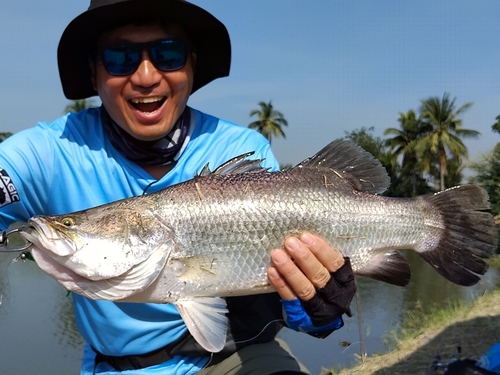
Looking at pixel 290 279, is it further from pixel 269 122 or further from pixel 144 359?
pixel 269 122

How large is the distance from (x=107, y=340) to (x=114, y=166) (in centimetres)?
114

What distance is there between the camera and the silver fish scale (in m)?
2.49

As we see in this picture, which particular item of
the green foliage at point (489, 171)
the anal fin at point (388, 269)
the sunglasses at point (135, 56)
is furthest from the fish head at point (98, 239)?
the green foliage at point (489, 171)

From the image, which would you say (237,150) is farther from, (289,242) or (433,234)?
(433,234)

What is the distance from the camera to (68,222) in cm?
239

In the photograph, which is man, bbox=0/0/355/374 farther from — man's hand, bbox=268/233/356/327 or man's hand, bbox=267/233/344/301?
man's hand, bbox=267/233/344/301

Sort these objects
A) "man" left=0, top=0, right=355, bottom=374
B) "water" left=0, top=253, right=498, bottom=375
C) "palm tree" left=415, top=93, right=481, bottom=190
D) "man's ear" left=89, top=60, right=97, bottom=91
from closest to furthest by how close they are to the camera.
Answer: "man" left=0, top=0, right=355, bottom=374 → "man's ear" left=89, top=60, right=97, bottom=91 → "water" left=0, top=253, right=498, bottom=375 → "palm tree" left=415, top=93, right=481, bottom=190

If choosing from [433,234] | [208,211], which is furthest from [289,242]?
[433,234]

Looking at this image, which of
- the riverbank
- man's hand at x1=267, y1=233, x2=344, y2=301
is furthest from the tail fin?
the riverbank

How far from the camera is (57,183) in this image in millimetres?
3023

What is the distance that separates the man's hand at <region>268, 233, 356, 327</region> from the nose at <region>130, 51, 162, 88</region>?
1385 millimetres

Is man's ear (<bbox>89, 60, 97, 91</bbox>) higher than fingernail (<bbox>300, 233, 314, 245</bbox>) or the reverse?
higher

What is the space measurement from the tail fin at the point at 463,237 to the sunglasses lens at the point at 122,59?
2.04 m

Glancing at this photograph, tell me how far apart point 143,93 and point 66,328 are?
10.1 m
